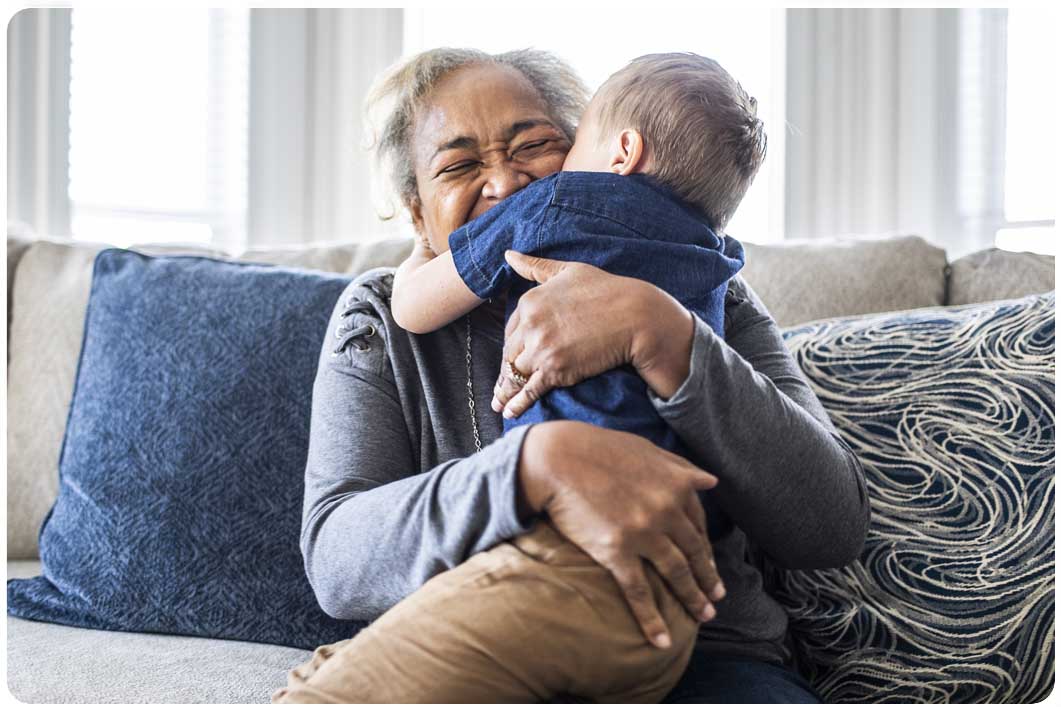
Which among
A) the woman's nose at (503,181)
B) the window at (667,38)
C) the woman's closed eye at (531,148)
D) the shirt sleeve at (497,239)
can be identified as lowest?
the shirt sleeve at (497,239)

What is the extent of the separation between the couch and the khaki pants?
1.25 ft

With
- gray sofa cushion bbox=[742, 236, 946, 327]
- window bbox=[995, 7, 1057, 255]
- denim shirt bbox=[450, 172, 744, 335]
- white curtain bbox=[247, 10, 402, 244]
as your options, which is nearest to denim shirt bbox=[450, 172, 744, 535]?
denim shirt bbox=[450, 172, 744, 335]

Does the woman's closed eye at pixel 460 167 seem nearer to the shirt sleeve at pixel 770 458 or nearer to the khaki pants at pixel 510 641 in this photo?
the shirt sleeve at pixel 770 458

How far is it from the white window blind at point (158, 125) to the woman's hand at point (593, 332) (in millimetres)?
2200

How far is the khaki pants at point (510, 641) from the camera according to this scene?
2.68 feet

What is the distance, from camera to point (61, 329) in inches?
69.2

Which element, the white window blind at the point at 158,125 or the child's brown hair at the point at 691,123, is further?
the white window blind at the point at 158,125

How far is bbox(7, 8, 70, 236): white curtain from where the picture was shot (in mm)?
2725

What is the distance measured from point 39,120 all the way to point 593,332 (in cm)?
240

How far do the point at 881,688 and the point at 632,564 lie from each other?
51 centimetres

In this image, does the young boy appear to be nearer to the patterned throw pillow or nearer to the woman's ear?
the woman's ear

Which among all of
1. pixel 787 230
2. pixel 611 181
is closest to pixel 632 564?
pixel 611 181

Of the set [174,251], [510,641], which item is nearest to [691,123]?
[510,641]

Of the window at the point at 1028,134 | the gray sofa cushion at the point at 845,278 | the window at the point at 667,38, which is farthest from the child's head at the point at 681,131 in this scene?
the window at the point at 1028,134
